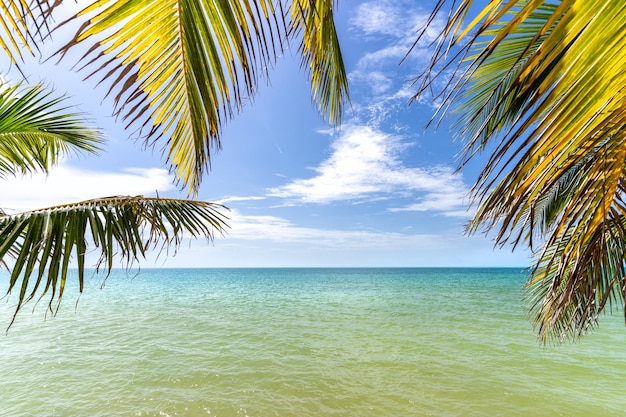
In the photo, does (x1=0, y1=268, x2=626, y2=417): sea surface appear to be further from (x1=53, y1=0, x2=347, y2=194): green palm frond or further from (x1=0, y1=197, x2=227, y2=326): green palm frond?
(x1=53, y1=0, x2=347, y2=194): green palm frond

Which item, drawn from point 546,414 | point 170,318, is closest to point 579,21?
point 546,414

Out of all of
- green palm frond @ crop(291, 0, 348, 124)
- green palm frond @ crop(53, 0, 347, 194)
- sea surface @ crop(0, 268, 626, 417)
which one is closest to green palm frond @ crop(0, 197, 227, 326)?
green palm frond @ crop(53, 0, 347, 194)

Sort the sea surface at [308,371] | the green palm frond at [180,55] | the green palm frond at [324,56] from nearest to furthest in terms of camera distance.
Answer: the green palm frond at [180,55], the green palm frond at [324,56], the sea surface at [308,371]

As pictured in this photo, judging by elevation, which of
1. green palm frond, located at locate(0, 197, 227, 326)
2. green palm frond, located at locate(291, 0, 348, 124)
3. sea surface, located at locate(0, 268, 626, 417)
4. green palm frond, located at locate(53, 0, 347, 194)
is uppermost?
green palm frond, located at locate(291, 0, 348, 124)

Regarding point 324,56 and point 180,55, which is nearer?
point 180,55

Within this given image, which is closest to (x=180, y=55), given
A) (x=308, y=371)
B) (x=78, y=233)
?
(x=78, y=233)

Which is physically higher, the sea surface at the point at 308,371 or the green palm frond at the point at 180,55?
the green palm frond at the point at 180,55

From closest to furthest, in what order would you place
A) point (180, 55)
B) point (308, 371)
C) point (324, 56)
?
1. point (180, 55)
2. point (324, 56)
3. point (308, 371)

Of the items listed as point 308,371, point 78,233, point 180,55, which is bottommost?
point 308,371

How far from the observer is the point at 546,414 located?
4812 millimetres

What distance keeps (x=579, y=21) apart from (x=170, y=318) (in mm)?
14982

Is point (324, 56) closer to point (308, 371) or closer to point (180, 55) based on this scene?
point (180, 55)

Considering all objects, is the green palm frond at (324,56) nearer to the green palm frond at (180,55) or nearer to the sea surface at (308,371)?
the green palm frond at (180,55)

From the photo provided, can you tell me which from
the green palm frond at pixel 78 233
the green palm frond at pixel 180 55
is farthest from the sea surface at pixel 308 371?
the green palm frond at pixel 180 55
